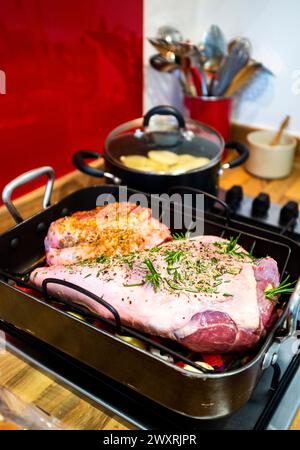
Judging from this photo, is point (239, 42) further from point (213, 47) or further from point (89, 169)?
point (89, 169)

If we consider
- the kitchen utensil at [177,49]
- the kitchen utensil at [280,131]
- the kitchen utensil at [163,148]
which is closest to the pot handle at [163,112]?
the kitchen utensil at [163,148]

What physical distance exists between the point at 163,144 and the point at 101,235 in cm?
42

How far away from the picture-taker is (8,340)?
0.89 meters

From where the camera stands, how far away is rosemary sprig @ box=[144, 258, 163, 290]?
76cm

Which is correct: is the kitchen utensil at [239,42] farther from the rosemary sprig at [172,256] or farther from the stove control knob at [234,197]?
the rosemary sprig at [172,256]

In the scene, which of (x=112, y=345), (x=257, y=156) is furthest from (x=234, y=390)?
(x=257, y=156)

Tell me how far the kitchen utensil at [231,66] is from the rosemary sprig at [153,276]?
35.6 inches

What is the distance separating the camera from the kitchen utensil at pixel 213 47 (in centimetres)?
145

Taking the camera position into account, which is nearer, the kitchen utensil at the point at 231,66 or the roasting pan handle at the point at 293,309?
the roasting pan handle at the point at 293,309

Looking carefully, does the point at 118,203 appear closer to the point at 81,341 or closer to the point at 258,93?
the point at 81,341

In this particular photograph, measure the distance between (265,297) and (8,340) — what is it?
0.51 meters

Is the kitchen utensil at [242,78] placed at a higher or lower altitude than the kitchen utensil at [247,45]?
lower

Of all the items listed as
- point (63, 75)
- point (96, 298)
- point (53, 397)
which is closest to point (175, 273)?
point (96, 298)

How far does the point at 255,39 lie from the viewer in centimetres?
150
